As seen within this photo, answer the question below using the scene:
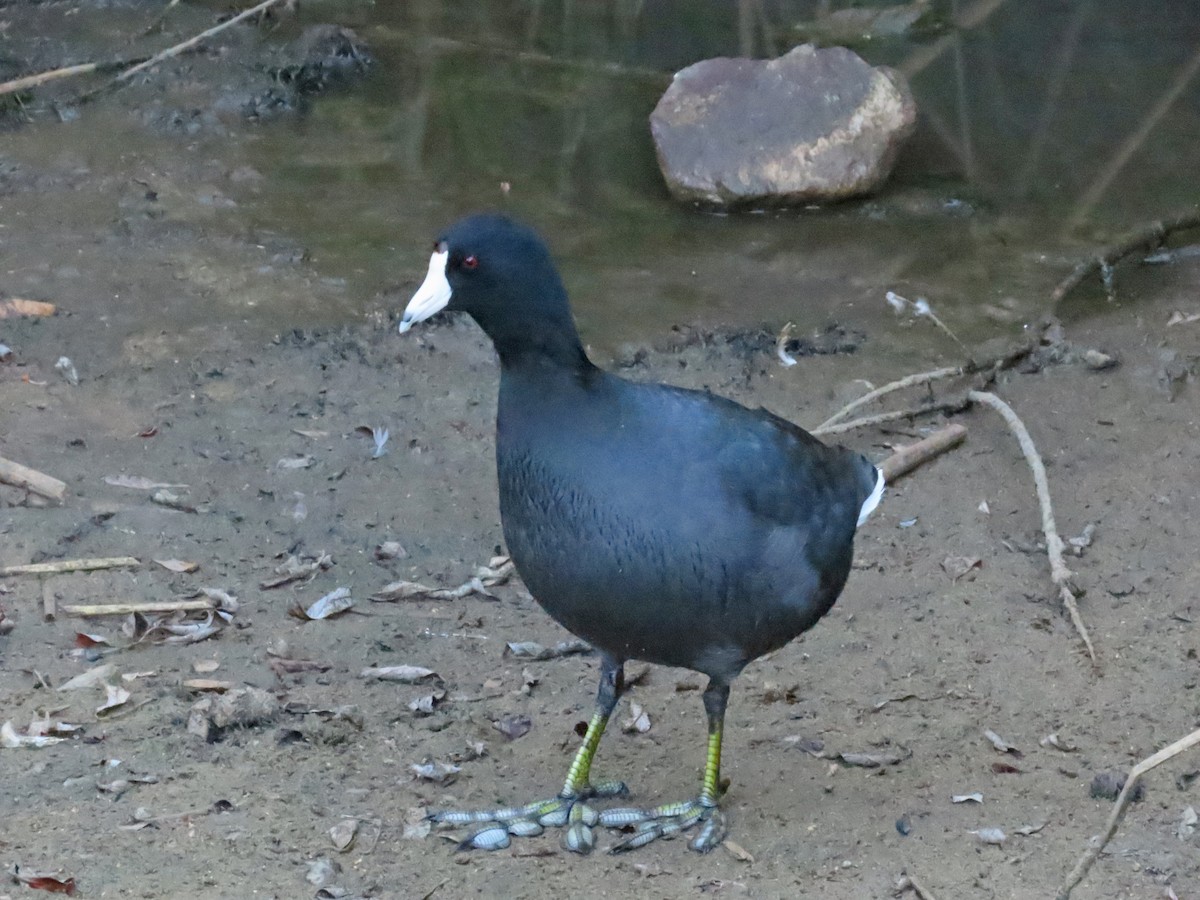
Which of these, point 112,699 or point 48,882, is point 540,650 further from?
point 48,882

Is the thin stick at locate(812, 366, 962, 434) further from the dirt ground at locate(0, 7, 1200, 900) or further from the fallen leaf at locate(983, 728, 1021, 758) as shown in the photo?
the fallen leaf at locate(983, 728, 1021, 758)

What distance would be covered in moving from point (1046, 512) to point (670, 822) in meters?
2.16

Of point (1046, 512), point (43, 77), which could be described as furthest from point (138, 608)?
point (43, 77)

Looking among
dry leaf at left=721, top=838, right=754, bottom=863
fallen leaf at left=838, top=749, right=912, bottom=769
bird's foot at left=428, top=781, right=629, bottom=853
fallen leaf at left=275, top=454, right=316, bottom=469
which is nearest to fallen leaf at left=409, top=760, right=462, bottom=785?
bird's foot at left=428, top=781, right=629, bottom=853

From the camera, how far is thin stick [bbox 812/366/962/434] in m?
5.96

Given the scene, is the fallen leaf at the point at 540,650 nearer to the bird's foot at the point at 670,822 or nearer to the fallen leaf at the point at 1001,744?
the bird's foot at the point at 670,822

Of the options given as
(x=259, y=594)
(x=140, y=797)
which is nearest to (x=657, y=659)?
(x=140, y=797)

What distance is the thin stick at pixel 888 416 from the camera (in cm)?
596

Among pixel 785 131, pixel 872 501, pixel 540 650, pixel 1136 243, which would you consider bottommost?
pixel 540 650

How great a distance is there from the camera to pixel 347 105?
31.7 ft

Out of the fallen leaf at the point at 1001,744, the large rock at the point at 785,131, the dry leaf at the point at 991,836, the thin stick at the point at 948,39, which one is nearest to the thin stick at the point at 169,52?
the large rock at the point at 785,131

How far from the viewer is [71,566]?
5039 mm

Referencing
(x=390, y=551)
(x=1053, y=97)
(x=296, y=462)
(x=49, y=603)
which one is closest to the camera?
(x=49, y=603)

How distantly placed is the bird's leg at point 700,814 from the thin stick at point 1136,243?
3798mm
